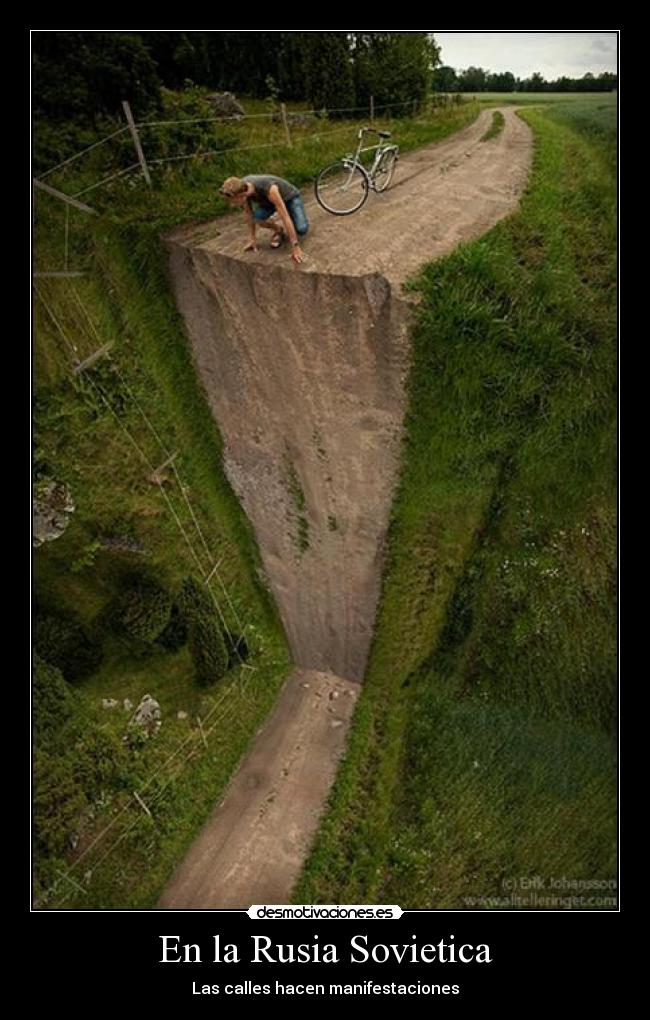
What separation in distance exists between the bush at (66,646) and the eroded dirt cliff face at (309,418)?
4466 millimetres

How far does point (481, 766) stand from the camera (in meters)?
10.8

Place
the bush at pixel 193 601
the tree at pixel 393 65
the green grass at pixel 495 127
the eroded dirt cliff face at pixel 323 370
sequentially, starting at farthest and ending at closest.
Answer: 1. the green grass at pixel 495 127
2. the tree at pixel 393 65
3. the bush at pixel 193 601
4. the eroded dirt cliff face at pixel 323 370

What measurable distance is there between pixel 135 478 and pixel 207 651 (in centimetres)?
430

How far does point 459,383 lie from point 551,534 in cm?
389

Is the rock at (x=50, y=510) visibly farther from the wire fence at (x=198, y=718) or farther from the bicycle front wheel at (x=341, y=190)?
the bicycle front wheel at (x=341, y=190)

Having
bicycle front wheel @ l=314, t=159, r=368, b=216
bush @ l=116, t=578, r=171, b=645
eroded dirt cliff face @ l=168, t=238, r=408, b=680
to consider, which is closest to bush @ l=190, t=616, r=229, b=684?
bush @ l=116, t=578, r=171, b=645

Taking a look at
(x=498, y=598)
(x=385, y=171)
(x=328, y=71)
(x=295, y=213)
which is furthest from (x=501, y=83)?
(x=498, y=598)

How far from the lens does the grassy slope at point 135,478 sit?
33.9ft

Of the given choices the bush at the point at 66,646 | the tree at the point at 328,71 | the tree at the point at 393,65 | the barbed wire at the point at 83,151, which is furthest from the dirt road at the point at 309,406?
the tree at the point at 393,65

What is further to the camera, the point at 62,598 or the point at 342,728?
the point at 342,728

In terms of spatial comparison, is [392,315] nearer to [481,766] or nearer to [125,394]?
[125,394]

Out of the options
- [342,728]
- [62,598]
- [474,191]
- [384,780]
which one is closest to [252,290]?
[474,191]

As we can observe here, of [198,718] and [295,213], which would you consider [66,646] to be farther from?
[295,213]

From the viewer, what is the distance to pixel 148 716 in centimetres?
1106
